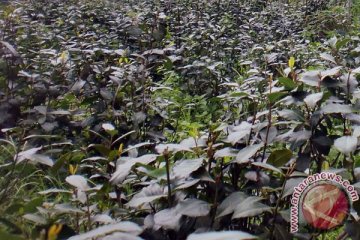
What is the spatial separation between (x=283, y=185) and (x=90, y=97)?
5.45 feet

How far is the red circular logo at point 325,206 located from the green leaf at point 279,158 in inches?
5.2

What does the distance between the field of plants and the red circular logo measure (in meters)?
0.03

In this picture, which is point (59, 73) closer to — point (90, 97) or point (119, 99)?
point (90, 97)

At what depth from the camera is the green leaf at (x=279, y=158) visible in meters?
1.30

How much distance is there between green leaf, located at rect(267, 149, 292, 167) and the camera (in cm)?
130

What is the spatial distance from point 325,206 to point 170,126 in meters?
1.67

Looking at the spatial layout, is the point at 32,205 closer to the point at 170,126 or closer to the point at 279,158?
the point at 279,158

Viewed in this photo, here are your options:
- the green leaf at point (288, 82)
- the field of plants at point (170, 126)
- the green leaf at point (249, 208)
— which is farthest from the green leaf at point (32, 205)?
the green leaf at point (288, 82)

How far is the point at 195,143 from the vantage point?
1.36 m

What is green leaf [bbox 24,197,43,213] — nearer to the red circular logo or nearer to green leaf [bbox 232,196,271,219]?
green leaf [bbox 232,196,271,219]

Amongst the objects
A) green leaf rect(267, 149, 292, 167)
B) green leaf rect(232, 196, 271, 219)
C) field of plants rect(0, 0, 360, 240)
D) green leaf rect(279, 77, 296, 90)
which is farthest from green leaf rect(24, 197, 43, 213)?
green leaf rect(279, 77, 296, 90)

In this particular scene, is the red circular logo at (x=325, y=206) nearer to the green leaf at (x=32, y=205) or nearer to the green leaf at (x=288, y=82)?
the green leaf at (x=288, y=82)

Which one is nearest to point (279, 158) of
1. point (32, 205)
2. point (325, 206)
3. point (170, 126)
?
point (325, 206)

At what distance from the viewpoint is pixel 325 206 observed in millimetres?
1172
